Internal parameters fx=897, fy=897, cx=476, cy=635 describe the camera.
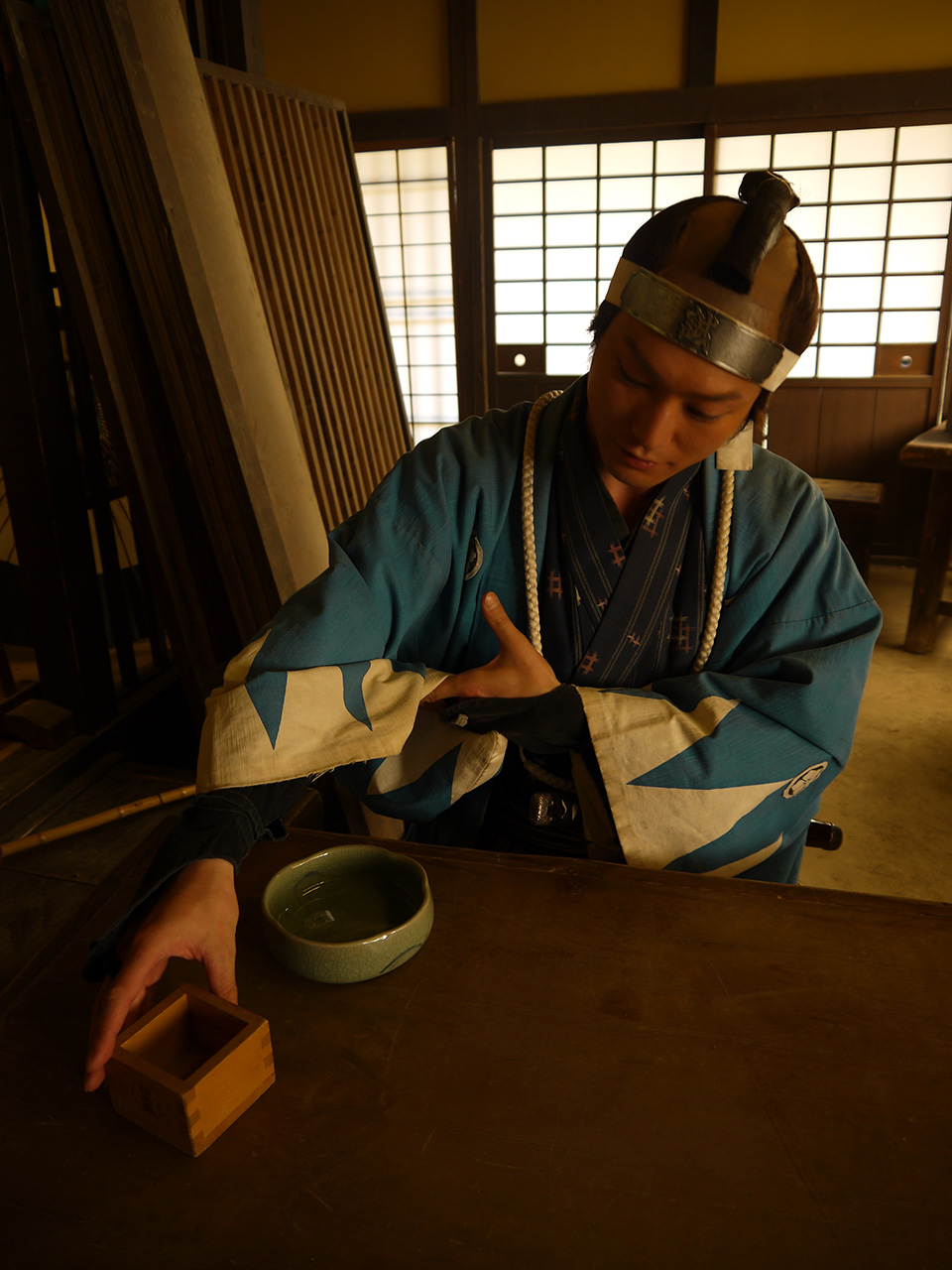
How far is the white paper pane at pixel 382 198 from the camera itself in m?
5.89

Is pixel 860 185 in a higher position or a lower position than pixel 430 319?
higher

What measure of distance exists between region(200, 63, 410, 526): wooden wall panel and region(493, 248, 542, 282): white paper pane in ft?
7.76

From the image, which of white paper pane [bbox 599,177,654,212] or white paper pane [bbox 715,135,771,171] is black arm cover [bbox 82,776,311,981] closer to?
white paper pane [bbox 715,135,771,171]

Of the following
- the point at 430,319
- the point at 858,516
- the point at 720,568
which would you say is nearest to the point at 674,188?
the point at 430,319

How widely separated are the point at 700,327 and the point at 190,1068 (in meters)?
0.98

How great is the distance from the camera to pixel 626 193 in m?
5.68

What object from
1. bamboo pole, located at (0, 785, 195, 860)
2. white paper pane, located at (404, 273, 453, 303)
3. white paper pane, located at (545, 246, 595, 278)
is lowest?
bamboo pole, located at (0, 785, 195, 860)

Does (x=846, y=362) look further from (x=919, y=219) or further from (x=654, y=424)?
(x=654, y=424)

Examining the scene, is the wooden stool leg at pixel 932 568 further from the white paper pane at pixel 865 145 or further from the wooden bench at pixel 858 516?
the white paper pane at pixel 865 145

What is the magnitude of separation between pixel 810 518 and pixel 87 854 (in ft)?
6.76

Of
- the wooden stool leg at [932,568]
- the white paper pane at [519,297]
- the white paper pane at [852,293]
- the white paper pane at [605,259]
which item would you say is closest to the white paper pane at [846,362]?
the white paper pane at [852,293]

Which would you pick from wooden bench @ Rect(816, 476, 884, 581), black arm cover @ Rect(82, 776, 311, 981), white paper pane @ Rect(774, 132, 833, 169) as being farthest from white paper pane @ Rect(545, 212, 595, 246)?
black arm cover @ Rect(82, 776, 311, 981)

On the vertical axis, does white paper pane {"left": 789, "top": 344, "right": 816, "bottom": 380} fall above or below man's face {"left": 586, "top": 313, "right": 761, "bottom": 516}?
below

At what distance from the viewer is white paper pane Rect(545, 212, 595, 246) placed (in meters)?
5.82
